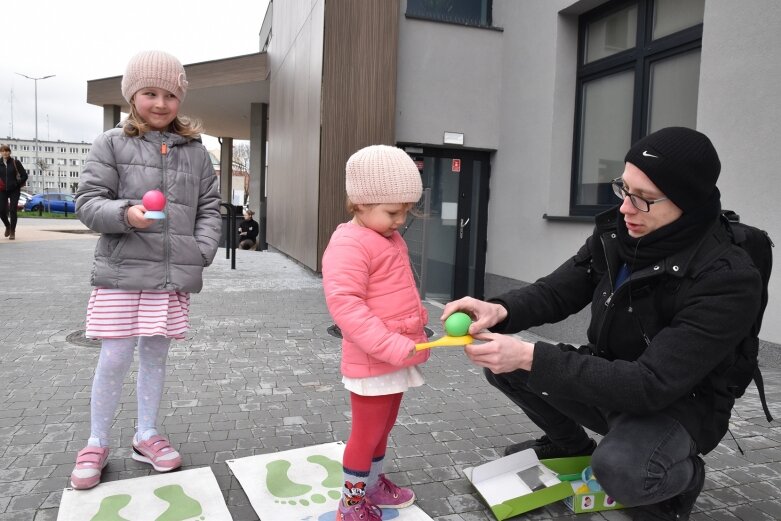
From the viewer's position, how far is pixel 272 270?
1005 cm

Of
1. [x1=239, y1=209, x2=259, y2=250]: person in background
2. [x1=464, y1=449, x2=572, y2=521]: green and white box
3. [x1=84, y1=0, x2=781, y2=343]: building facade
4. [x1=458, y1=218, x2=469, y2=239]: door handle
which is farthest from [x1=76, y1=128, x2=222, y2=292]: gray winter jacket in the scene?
[x1=239, y1=209, x2=259, y2=250]: person in background

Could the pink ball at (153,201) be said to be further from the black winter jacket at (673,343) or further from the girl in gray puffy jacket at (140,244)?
the black winter jacket at (673,343)

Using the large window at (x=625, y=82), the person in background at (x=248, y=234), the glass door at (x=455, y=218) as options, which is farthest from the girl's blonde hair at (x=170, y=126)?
the person in background at (x=248, y=234)

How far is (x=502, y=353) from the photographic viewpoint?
2049mm

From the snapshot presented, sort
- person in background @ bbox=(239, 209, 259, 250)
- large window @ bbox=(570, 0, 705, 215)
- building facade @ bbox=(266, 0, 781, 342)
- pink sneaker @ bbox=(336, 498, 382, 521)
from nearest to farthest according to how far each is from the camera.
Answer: pink sneaker @ bbox=(336, 498, 382, 521) → large window @ bbox=(570, 0, 705, 215) → building facade @ bbox=(266, 0, 781, 342) → person in background @ bbox=(239, 209, 259, 250)

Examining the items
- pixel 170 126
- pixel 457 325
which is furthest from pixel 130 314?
pixel 457 325

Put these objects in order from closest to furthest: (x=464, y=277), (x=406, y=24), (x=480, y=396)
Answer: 1. (x=480, y=396)
2. (x=406, y=24)
3. (x=464, y=277)

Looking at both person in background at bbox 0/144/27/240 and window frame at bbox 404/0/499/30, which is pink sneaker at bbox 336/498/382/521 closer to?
window frame at bbox 404/0/499/30

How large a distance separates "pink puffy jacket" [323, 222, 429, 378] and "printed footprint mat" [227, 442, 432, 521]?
0.65m

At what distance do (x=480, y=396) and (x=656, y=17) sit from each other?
4611 millimetres

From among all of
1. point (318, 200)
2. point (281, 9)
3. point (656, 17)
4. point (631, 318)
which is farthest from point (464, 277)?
point (281, 9)

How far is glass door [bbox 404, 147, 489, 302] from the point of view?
28.6 feet

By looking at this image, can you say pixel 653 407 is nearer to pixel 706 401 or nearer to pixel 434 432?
pixel 706 401

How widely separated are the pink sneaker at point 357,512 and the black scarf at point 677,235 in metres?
1.36
